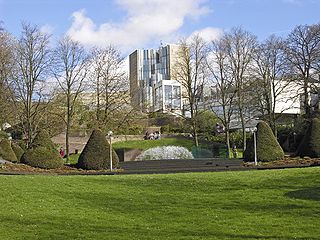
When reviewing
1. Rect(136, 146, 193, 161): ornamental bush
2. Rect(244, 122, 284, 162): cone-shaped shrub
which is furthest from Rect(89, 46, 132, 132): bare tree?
Rect(244, 122, 284, 162): cone-shaped shrub

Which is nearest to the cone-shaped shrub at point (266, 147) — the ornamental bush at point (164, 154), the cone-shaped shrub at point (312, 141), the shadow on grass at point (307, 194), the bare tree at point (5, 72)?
the cone-shaped shrub at point (312, 141)

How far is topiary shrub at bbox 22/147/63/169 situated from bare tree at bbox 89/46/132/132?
19347 millimetres

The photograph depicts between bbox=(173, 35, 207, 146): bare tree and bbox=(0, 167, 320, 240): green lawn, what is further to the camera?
bbox=(173, 35, 207, 146): bare tree

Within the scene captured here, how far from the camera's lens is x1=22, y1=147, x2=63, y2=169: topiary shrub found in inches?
1209

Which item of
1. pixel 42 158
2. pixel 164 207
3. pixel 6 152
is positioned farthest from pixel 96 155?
pixel 164 207

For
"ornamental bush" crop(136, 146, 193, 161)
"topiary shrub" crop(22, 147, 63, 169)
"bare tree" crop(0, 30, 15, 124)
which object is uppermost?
"bare tree" crop(0, 30, 15, 124)

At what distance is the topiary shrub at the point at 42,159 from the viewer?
30.7 m

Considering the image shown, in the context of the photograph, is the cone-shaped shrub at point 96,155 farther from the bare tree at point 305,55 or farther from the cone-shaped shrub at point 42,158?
the bare tree at point 305,55

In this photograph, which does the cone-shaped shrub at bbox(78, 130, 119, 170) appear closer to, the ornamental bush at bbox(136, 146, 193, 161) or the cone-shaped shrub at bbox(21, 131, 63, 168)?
the cone-shaped shrub at bbox(21, 131, 63, 168)

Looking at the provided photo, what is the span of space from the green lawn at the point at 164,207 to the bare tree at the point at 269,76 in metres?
29.7

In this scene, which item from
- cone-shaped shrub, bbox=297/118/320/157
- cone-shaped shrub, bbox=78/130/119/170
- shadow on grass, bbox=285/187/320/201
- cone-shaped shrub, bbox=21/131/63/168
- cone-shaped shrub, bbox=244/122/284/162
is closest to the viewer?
shadow on grass, bbox=285/187/320/201

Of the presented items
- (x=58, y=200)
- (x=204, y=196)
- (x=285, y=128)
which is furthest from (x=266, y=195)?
(x=285, y=128)

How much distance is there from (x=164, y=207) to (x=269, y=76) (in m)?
36.7

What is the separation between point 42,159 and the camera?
1211 inches
